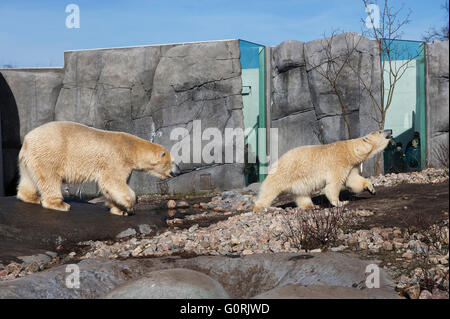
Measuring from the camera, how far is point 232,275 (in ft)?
15.5

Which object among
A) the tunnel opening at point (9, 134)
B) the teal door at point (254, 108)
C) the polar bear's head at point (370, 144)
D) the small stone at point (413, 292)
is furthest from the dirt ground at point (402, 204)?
the tunnel opening at point (9, 134)

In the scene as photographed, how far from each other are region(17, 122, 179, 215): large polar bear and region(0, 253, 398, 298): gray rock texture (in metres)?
3.17

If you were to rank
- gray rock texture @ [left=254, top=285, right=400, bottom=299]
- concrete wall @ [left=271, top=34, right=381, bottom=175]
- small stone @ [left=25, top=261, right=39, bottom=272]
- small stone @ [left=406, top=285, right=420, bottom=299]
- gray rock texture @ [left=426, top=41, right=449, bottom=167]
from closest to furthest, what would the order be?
gray rock texture @ [left=254, top=285, right=400, bottom=299] → small stone @ [left=406, top=285, right=420, bottom=299] → small stone @ [left=25, top=261, right=39, bottom=272] → gray rock texture @ [left=426, top=41, right=449, bottom=167] → concrete wall @ [left=271, top=34, right=381, bottom=175]

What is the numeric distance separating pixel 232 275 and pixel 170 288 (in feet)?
3.39

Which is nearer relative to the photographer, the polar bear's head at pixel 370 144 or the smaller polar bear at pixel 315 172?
the smaller polar bear at pixel 315 172

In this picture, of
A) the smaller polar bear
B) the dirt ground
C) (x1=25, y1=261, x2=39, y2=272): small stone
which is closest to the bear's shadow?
the dirt ground

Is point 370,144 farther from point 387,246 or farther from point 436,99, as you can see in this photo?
Result: point 436,99

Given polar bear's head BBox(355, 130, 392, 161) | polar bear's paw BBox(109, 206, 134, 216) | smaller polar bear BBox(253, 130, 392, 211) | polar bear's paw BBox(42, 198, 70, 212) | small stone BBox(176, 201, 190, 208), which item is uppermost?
polar bear's head BBox(355, 130, 392, 161)

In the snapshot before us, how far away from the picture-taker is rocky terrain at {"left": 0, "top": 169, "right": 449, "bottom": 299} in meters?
4.58

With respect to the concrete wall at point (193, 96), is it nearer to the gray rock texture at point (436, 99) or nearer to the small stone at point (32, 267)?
the gray rock texture at point (436, 99)

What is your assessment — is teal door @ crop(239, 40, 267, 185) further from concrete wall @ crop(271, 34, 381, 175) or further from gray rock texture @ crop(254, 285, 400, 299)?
gray rock texture @ crop(254, 285, 400, 299)

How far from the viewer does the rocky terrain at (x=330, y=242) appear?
4.58m

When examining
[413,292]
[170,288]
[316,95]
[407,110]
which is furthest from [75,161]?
[407,110]

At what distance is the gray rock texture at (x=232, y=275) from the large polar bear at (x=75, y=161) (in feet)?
10.4
